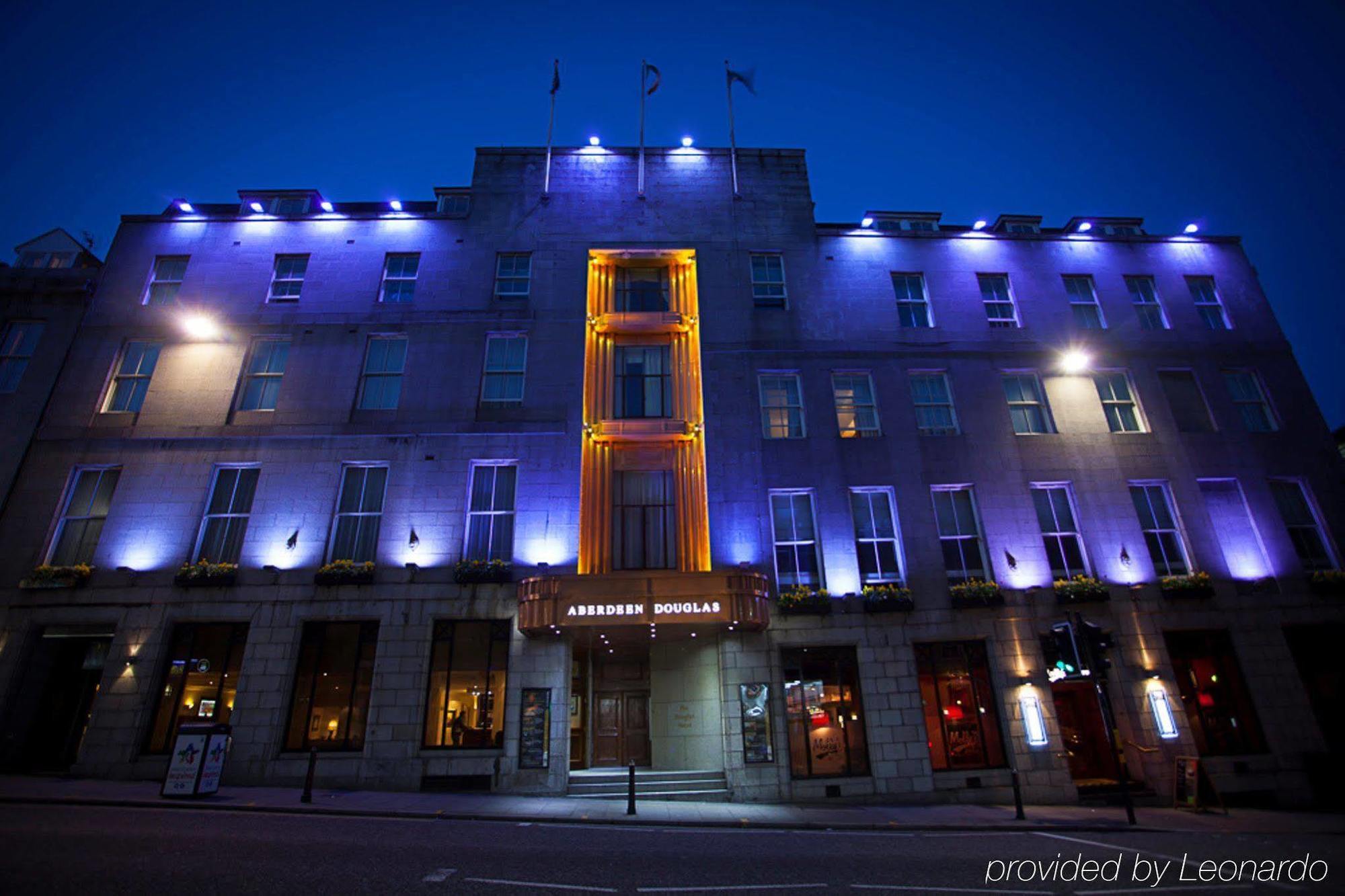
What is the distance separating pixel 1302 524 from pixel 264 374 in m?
35.9

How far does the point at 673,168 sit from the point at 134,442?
21.4 meters

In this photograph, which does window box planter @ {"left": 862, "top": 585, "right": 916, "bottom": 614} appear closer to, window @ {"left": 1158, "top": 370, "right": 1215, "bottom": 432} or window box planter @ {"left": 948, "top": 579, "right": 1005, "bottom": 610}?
window box planter @ {"left": 948, "top": 579, "right": 1005, "bottom": 610}

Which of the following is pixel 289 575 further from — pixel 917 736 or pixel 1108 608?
pixel 1108 608

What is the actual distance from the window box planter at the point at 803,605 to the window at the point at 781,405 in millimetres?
5370

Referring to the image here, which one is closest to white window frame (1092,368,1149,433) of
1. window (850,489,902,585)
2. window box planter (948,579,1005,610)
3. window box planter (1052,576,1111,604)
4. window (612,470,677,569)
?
window box planter (1052,576,1111,604)

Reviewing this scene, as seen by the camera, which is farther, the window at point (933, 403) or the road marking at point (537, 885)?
the window at point (933, 403)

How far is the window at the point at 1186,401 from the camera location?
20938mm

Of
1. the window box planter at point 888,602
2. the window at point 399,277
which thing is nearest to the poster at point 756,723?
the window box planter at point 888,602

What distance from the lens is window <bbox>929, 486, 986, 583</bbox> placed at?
60.5 ft

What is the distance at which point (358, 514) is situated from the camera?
728 inches

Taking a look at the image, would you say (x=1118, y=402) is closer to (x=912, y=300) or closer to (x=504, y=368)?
(x=912, y=300)

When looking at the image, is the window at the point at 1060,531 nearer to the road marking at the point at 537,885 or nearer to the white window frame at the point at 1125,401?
the white window frame at the point at 1125,401

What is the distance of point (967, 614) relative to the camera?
58.1 ft

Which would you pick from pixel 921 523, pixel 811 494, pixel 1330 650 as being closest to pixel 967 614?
pixel 921 523
